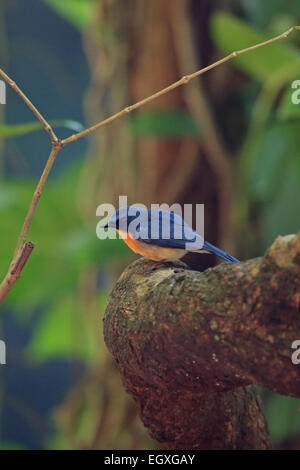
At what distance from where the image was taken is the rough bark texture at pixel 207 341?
1.67 ft

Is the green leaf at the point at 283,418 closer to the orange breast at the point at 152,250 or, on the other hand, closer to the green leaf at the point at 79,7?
the orange breast at the point at 152,250

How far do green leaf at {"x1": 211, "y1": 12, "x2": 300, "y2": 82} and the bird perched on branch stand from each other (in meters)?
0.81

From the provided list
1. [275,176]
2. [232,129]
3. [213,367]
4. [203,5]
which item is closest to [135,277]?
[213,367]

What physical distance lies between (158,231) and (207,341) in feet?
0.54

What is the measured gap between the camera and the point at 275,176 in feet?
4.80

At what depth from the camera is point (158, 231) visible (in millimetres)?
669

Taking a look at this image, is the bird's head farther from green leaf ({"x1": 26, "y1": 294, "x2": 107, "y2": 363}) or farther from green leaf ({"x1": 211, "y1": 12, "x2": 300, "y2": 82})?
green leaf ({"x1": 26, "y1": 294, "x2": 107, "y2": 363})

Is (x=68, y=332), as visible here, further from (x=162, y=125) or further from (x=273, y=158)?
(x=273, y=158)

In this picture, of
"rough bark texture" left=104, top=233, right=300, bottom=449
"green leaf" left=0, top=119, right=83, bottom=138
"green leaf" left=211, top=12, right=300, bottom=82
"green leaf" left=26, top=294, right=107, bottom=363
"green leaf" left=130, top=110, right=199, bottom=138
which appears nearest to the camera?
"rough bark texture" left=104, top=233, right=300, bottom=449

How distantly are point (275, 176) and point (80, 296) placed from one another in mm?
770

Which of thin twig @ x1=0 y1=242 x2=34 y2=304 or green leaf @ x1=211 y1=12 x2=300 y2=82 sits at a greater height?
green leaf @ x1=211 y1=12 x2=300 y2=82

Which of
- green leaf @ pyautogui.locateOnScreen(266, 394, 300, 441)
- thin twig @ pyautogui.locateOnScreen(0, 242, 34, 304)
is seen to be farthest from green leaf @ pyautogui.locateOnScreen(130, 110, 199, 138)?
thin twig @ pyautogui.locateOnScreen(0, 242, 34, 304)

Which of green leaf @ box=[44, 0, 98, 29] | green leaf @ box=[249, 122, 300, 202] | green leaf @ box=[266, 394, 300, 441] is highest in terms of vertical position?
green leaf @ box=[44, 0, 98, 29]

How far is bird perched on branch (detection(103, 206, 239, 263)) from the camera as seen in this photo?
2.19 ft
